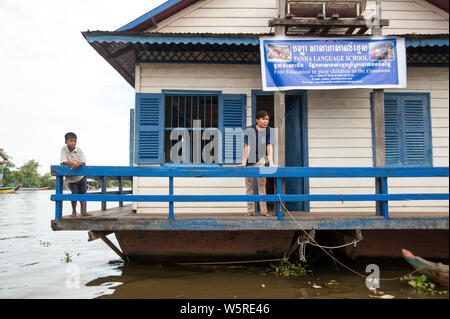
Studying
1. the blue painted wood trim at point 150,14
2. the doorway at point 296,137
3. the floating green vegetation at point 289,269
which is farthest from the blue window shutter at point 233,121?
the floating green vegetation at point 289,269

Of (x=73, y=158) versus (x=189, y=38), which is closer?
(x=73, y=158)

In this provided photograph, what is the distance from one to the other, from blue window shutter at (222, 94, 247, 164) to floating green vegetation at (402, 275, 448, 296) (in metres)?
3.76

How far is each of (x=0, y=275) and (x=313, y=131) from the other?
6.97 metres

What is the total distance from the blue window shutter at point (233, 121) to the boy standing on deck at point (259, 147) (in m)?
1.13

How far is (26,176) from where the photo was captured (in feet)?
226

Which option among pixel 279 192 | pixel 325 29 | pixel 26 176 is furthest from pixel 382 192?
pixel 26 176

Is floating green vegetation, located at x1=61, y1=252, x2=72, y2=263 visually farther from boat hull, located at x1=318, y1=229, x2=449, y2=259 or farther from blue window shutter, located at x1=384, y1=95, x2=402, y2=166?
blue window shutter, located at x1=384, y1=95, x2=402, y2=166

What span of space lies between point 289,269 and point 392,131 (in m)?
3.73

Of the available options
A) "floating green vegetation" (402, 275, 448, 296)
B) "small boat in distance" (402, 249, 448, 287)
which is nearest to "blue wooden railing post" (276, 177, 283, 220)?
"small boat in distance" (402, 249, 448, 287)

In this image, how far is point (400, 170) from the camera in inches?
203

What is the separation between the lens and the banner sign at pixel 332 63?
229 inches

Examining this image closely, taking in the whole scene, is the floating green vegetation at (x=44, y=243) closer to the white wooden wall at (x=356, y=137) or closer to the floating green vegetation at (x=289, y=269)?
the floating green vegetation at (x=289, y=269)

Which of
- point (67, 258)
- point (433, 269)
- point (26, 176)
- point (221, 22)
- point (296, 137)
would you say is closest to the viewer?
point (433, 269)

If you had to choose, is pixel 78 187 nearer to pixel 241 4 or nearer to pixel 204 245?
pixel 204 245
